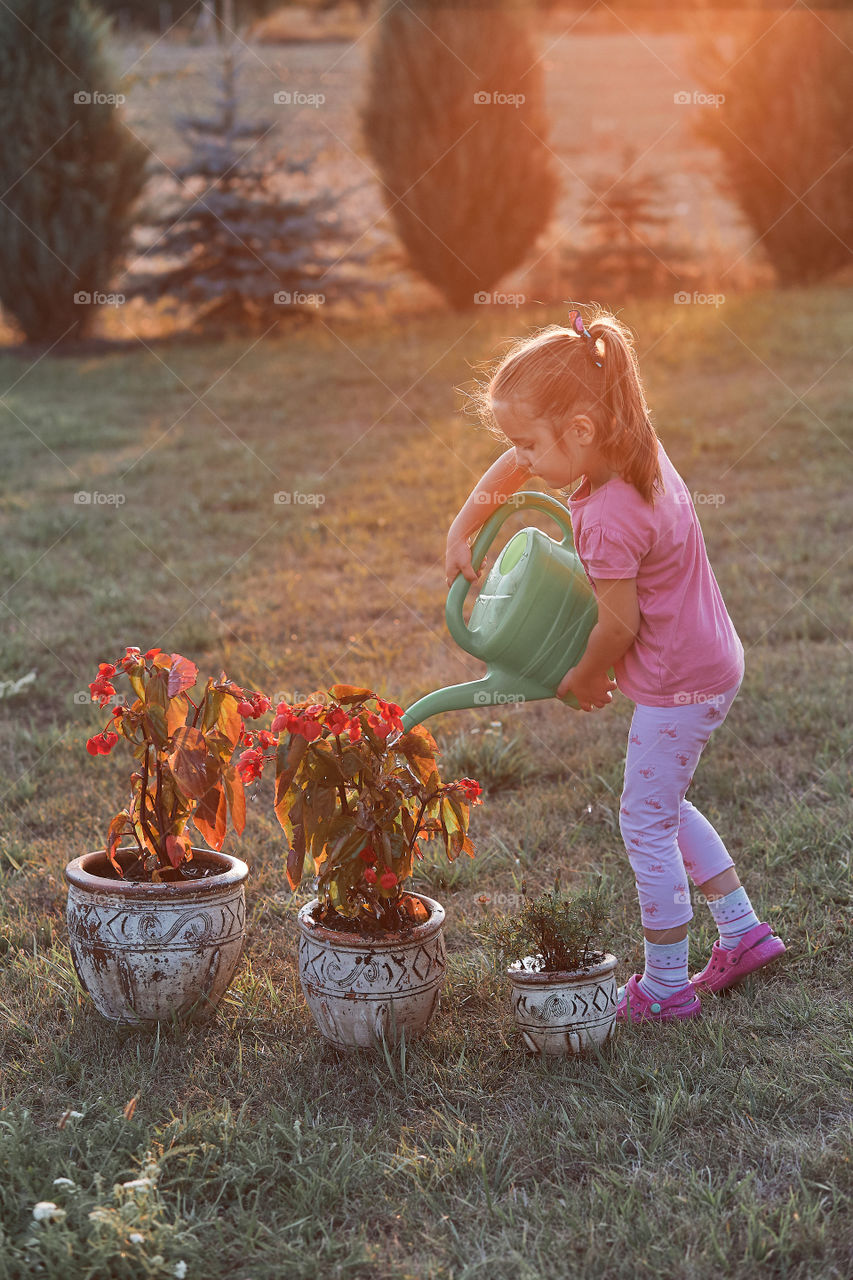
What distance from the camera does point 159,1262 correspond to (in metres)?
1.75

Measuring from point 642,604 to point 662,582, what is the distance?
6cm

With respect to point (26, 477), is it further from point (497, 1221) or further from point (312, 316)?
point (497, 1221)

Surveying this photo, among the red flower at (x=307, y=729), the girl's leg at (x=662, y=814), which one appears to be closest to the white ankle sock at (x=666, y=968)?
the girl's leg at (x=662, y=814)

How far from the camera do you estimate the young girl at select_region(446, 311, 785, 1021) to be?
86.4 inches

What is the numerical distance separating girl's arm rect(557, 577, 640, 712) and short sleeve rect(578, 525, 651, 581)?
2cm

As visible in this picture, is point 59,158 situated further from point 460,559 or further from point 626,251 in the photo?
point 460,559

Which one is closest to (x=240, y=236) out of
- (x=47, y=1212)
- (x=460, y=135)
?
(x=460, y=135)

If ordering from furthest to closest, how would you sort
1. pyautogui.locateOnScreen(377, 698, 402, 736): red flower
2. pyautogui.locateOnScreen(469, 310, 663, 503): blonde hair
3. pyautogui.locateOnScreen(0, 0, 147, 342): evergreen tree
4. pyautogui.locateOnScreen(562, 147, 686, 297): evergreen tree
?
pyautogui.locateOnScreen(562, 147, 686, 297): evergreen tree, pyautogui.locateOnScreen(0, 0, 147, 342): evergreen tree, pyautogui.locateOnScreen(377, 698, 402, 736): red flower, pyautogui.locateOnScreen(469, 310, 663, 503): blonde hair

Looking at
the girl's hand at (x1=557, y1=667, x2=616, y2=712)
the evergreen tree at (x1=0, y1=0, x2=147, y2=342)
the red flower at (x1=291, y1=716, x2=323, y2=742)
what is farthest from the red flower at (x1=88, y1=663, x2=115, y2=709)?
the evergreen tree at (x1=0, y1=0, x2=147, y2=342)

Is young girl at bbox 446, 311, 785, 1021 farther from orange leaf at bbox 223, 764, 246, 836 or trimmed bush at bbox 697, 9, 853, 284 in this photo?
trimmed bush at bbox 697, 9, 853, 284

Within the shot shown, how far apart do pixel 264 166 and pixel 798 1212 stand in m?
9.55

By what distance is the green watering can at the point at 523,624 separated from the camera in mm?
2232

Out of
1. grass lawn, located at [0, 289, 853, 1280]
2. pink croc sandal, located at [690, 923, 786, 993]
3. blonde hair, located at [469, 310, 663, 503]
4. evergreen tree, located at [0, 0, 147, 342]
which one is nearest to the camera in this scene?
grass lawn, located at [0, 289, 853, 1280]

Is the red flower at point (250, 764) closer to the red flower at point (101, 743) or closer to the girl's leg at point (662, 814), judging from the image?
the red flower at point (101, 743)
